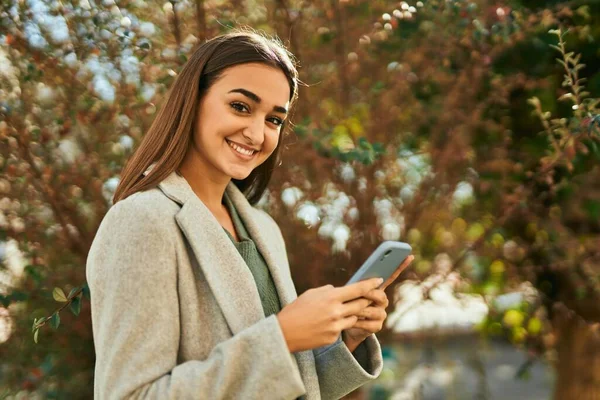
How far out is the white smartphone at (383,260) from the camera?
158 cm

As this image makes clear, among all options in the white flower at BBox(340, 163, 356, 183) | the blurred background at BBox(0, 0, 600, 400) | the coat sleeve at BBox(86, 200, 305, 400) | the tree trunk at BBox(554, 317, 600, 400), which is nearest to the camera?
the coat sleeve at BBox(86, 200, 305, 400)

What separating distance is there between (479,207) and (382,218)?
2.19ft

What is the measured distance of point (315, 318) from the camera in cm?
145

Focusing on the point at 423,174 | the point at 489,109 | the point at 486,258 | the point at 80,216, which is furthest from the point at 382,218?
the point at 80,216

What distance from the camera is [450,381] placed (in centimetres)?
520

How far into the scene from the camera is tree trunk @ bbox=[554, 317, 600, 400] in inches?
168

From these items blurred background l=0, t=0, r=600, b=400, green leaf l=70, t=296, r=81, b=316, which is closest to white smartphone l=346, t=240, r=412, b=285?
green leaf l=70, t=296, r=81, b=316

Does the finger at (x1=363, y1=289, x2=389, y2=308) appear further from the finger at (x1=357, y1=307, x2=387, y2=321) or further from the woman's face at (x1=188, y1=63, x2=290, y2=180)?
the woman's face at (x1=188, y1=63, x2=290, y2=180)

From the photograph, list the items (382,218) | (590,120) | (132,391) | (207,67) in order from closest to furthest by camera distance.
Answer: (132,391)
(207,67)
(590,120)
(382,218)

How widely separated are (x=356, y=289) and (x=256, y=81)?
56 cm

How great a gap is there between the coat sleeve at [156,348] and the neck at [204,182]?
36 centimetres

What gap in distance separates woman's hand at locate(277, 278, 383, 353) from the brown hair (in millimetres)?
450

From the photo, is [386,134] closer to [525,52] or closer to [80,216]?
[525,52]

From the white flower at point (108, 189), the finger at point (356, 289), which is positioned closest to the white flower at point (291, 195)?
the white flower at point (108, 189)
